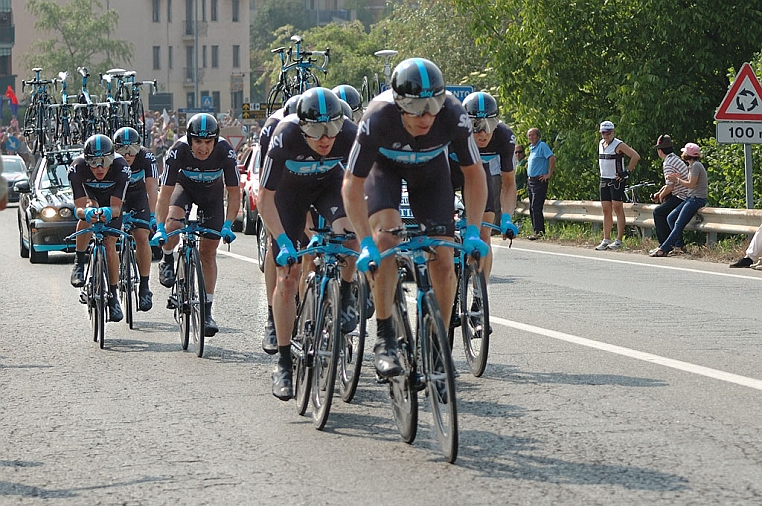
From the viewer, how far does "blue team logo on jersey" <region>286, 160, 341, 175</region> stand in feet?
28.2

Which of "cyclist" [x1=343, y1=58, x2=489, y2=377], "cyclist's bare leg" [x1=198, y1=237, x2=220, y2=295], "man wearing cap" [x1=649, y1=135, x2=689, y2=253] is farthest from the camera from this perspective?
"man wearing cap" [x1=649, y1=135, x2=689, y2=253]

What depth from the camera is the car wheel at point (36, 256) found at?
804 inches

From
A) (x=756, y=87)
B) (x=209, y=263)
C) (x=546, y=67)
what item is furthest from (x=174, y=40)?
(x=209, y=263)

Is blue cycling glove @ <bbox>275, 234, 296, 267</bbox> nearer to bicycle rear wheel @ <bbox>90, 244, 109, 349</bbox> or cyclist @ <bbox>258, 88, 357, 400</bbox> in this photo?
cyclist @ <bbox>258, 88, 357, 400</bbox>

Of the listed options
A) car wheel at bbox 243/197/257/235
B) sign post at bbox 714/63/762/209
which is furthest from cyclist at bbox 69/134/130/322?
car wheel at bbox 243/197/257/235

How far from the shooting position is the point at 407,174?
750 cm

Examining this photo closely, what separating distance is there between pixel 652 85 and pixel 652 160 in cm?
136

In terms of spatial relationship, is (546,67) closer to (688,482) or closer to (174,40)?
A: (688,482)

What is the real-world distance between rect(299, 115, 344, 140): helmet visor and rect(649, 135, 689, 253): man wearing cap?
12.6 meters

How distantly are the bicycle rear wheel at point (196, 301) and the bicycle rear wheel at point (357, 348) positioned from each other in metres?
2.31

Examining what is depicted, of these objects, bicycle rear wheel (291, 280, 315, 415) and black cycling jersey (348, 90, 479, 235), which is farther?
bicycle rear wheel (291, 280, 315, 415)

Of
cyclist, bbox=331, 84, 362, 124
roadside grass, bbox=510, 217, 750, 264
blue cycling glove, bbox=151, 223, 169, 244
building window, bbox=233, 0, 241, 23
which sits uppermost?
building window, bbox=233, 0, 241, 23

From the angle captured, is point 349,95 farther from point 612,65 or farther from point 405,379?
point 612,65

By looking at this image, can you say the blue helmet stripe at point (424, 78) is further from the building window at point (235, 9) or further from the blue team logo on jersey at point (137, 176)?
the building window at point (235, 9)
